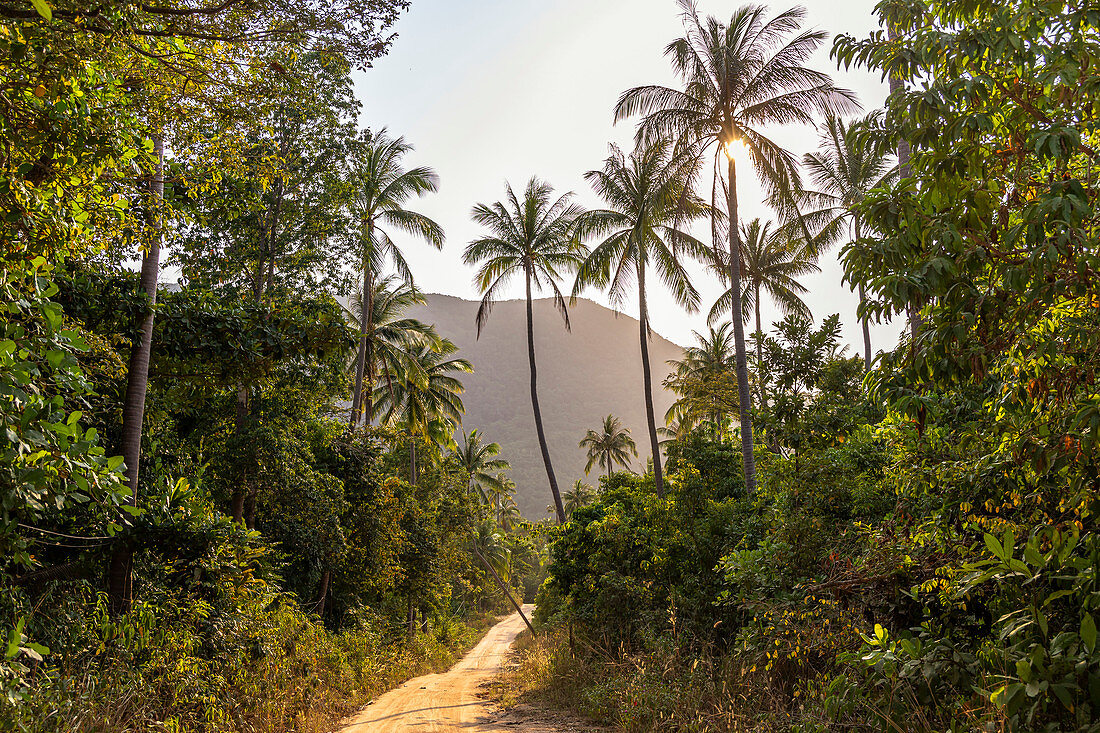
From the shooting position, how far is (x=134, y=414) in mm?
7070

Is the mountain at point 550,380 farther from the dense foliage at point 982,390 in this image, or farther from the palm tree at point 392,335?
the dense foliage at point 982,390

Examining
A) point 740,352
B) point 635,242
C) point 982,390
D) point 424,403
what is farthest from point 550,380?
point 982,390

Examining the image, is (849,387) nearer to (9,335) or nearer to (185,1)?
(185,1)

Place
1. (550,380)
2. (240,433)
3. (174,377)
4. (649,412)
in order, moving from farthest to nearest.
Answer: (550,380) < (649,412) < (240,433) < (174,377)

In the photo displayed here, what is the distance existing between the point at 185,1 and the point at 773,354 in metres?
9.24

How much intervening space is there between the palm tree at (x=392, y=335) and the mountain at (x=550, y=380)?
5983 cm

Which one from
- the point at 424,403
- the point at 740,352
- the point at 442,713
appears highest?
the point at 424,403

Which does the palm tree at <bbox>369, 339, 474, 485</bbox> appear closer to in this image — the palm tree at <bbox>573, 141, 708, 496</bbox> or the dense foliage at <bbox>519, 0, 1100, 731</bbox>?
the palm tree at <bbox>573, 141, 708, 496</bbox>

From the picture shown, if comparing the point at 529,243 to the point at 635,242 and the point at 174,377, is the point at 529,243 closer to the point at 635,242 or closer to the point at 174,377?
the point at 635,242

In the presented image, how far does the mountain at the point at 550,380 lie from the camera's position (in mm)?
94875

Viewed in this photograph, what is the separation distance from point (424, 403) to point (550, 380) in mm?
86854

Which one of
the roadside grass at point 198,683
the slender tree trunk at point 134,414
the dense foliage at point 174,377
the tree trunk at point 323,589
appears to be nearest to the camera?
the dense foliage at point 174,377

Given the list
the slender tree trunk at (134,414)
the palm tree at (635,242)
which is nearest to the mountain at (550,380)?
the palm tree at (635,242)

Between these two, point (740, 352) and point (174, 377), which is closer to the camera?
point (174, 377)
